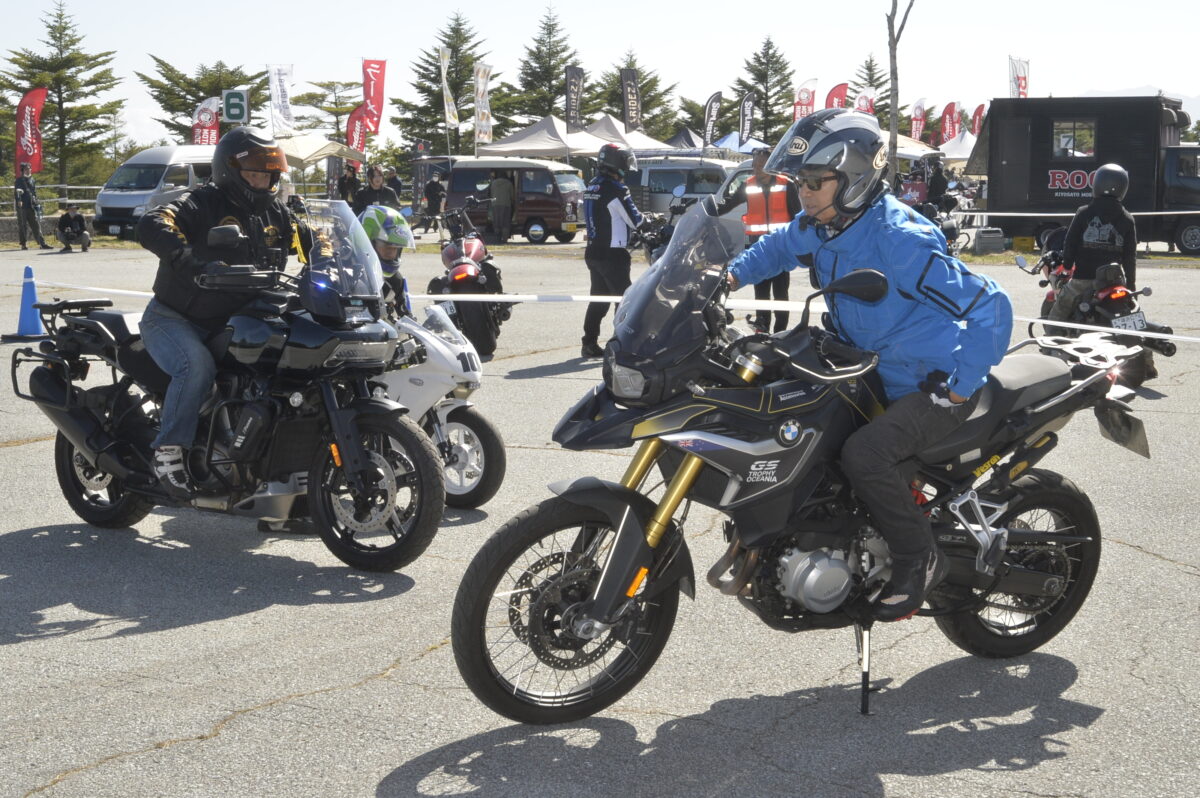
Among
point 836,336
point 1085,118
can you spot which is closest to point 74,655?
point 836,336

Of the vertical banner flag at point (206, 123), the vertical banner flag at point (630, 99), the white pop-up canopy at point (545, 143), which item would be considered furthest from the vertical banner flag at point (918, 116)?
the vertical banner flag at point (206, 123)

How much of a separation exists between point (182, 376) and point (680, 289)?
2857mm

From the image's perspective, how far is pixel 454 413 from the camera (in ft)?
22.5

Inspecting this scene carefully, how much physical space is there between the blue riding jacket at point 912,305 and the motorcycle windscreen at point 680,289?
31 centimetres

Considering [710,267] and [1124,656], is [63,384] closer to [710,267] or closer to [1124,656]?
[710,267]

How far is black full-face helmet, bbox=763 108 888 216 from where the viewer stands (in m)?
4.14

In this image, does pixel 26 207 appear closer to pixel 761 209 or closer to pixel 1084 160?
pixel 1084 160

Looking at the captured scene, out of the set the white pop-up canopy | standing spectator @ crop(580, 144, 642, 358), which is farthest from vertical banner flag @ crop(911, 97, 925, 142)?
standing spectator @ crop(580, 144, 642, 358)

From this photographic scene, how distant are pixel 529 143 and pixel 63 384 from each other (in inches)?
1443

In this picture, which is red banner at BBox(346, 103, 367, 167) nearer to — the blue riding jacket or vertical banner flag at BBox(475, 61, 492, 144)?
vertical banner flag at BBox(475, 61, 492, 144)

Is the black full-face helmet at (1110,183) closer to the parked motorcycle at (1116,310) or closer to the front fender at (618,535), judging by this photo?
the parked motorcycle at (1116,310)

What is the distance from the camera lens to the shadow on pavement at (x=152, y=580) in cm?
525

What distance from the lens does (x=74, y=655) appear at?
4.80 m

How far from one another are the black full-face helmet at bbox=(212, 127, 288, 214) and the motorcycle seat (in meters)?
3.49
